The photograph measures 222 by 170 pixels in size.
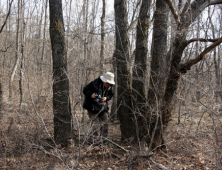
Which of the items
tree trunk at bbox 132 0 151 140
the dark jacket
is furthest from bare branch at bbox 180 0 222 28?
the dark jacket

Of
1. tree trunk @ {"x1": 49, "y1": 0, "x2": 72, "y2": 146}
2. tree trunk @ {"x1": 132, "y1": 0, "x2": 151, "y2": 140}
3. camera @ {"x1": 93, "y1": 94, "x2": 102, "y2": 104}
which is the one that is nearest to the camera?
tree trunk @ {"x1": 49, "y1": 0, "x2": 72, "y2": 146}

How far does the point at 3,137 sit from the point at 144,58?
3.45 m

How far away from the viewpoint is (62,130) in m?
4.22

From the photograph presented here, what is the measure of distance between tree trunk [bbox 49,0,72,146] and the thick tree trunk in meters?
1.22

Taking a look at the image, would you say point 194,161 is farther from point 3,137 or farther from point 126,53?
point 3,137

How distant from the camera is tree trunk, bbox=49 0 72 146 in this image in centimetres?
408

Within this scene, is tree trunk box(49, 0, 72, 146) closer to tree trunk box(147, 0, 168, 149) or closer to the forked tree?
the forked tree

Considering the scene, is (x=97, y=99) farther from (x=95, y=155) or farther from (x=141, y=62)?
(x=141, y=62)

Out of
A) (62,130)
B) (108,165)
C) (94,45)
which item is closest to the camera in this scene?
(108,165)

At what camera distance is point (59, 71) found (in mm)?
4133

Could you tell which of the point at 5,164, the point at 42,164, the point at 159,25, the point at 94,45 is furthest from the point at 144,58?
the point at 94,45

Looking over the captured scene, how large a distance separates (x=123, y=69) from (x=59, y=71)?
56.1 inches

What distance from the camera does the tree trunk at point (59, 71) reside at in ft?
13.4

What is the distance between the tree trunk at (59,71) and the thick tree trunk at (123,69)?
1.22 metres
